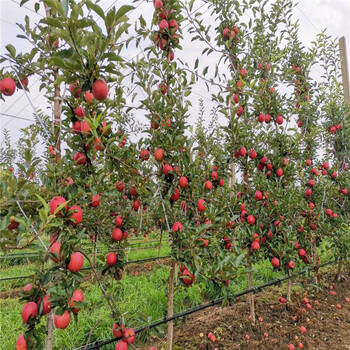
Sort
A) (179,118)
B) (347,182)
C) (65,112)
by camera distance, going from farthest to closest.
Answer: (347,182), (179,118), (65,112)

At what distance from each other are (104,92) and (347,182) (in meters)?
4.06

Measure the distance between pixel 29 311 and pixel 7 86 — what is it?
0.98m

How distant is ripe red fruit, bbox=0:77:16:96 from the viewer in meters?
1.27

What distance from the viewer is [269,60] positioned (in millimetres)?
3338

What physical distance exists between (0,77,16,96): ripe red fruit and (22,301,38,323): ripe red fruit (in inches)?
36.9

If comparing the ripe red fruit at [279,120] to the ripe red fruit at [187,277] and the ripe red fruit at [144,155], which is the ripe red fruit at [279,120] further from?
the ripe red fruit at [187,277]

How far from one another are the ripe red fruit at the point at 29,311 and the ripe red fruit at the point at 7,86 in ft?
3.07

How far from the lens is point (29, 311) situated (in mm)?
1068

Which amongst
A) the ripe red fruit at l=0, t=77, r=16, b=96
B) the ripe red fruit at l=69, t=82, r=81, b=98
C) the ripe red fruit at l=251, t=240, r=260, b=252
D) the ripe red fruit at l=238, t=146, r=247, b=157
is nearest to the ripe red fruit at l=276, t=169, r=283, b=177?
the ripe red fruit at l=238, t=146, r=247, b=157

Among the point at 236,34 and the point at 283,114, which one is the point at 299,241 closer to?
the point at 283,114

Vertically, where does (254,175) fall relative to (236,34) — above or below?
below

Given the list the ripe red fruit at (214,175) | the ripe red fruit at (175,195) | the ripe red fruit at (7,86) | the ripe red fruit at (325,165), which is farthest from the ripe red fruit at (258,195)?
the ripe red fruit at (7,86)

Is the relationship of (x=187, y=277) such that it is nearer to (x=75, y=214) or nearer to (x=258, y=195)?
(x=75, y=214)

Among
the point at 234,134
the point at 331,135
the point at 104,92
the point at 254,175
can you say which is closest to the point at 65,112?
the point at 104,92
